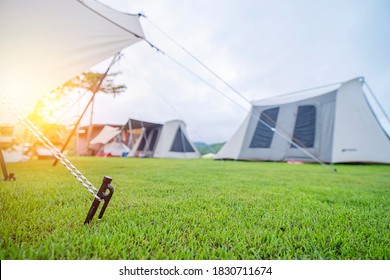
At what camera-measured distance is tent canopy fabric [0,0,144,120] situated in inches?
72.9

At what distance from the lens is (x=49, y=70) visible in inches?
98.7

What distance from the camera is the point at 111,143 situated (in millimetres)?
9875

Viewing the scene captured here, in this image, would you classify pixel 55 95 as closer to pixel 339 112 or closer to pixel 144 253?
pixel 144 253

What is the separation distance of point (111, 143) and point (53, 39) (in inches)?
328

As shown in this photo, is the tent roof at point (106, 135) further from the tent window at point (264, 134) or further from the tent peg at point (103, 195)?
the tent peg at point (103, 195)

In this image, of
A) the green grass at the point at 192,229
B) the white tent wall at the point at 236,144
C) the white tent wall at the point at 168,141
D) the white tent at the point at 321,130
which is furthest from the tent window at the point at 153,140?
the green grass at the point at 192,229

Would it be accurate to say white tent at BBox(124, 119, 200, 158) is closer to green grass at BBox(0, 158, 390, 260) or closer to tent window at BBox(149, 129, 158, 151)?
tent window at BBox(149, 129, 158, 151)

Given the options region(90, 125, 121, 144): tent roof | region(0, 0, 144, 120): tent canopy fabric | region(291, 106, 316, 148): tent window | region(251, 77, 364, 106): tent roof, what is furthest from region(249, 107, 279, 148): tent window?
region(90, 125, 121, 144): tent roof

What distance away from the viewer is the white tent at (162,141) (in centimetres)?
875

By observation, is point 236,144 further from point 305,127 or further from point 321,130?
point 321,130

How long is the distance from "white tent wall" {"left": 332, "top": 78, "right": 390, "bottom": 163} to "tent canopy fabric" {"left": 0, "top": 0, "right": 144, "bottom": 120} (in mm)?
5001
